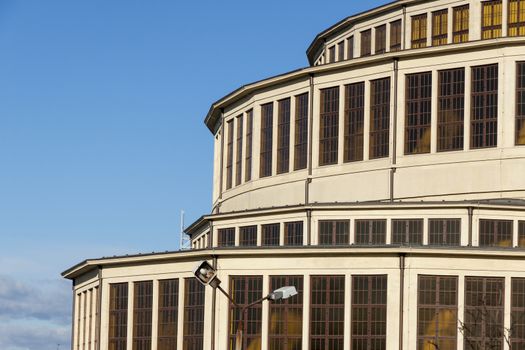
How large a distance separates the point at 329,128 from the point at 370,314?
44.8 ft

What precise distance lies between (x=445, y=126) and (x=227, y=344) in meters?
15.5

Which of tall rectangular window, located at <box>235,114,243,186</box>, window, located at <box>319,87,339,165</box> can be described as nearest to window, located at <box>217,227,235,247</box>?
window, located at <box>319,87,339,165</box>

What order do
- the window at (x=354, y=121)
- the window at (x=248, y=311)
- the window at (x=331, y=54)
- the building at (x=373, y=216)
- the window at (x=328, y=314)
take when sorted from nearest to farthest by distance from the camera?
1. the building at (x=373, y=216)
2. the window at (x=328, y=314)
3. the window at (x=248, y=311)
4. the window at (x=354, y=121)
5. the window at (x=331, y=54)

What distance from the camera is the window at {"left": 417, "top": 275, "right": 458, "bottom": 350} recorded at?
64625 mm

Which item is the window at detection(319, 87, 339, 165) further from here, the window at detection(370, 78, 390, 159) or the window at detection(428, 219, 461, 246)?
the window at detection(428, 219, 461, 246)

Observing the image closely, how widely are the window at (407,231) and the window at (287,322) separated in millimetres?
5705

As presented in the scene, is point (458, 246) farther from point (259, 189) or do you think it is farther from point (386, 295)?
point (259, 189)

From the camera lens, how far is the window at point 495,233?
6838cm

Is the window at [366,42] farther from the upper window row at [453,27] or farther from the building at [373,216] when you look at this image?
the building at [373,216]

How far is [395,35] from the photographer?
81.8 meters

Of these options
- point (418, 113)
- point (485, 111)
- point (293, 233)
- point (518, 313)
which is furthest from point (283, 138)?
point (518, 313)

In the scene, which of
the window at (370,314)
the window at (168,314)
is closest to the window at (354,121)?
the window at (370,314)

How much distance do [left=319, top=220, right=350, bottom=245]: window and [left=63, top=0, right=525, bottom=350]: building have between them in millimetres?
91

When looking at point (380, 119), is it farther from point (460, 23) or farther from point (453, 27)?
point (460, 23)
